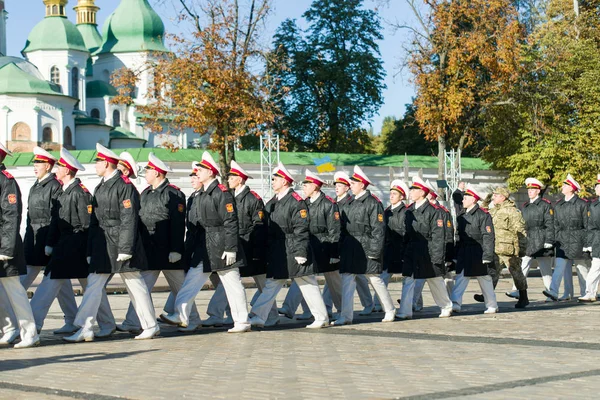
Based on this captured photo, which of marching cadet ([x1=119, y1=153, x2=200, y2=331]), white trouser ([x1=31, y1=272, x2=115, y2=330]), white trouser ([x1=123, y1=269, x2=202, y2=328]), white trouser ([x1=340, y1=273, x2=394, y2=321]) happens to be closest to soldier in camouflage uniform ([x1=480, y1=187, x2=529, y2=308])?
white trouser ([x1=340, y1=273, x2=394, y2=321])

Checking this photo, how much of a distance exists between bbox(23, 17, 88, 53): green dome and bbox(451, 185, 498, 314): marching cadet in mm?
77903

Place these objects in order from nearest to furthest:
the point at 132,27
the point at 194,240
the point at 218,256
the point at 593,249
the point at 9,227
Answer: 1. the point at 9,227
2. the point at 218,256
3. the point at 194,240
4. the point at 593,249
5. the point at 132,27

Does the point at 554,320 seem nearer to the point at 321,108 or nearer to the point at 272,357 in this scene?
the point at 272,357

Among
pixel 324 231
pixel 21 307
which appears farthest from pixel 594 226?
pixel 21 307

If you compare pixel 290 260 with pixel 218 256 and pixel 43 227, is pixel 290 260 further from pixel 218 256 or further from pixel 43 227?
pixel 43 227

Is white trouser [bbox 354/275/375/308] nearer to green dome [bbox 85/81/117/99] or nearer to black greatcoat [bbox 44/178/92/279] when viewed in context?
black greatcoat [bbox 44/178/92/279]

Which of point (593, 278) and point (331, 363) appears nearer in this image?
point (331, 363)

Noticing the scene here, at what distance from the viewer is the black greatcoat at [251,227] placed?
13578 mm

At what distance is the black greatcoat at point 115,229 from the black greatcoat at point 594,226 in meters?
8.36

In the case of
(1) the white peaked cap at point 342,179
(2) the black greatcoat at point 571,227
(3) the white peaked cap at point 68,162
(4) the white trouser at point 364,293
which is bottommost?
(4) the white trouser at point 364,293

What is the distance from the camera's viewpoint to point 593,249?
17125mm

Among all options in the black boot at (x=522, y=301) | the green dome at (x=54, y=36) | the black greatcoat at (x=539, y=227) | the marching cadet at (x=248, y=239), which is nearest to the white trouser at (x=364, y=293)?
the marching cadet at (x=248, y=239)

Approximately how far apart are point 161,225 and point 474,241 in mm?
4986

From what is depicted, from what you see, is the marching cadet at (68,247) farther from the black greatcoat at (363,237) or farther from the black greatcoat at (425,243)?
the black greatcoat at (425,243)
